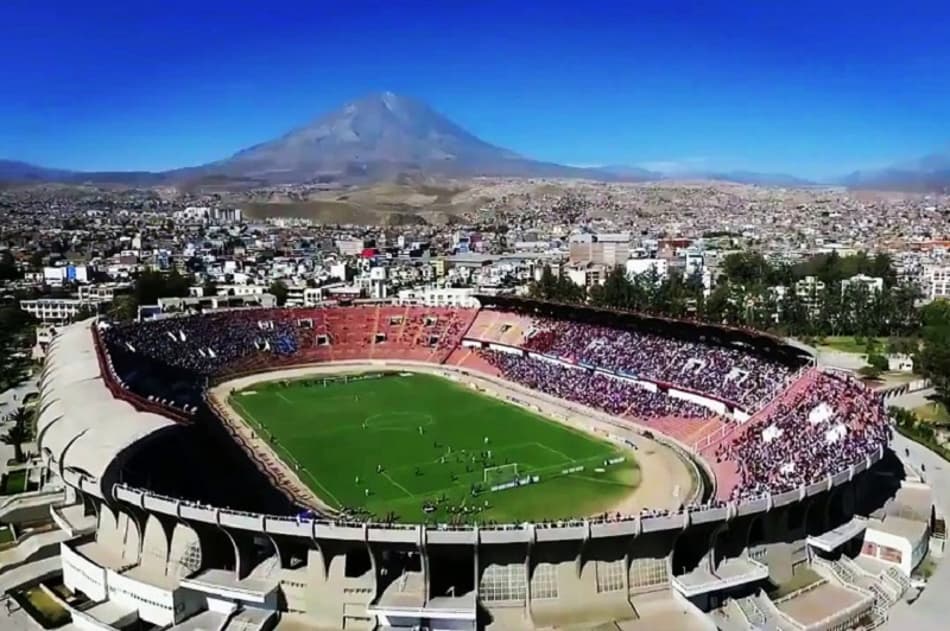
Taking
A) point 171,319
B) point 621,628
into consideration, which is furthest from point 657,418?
→ point 171,319

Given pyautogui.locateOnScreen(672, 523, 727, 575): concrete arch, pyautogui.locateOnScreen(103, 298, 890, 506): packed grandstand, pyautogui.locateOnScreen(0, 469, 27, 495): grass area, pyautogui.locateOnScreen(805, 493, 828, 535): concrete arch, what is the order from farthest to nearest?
pyautogui.locateOnScreen(0, 469, 27, 495): grass area < pyautogui.locateOnScreen(103, 298, 890, 506): packed grandstand < pyautogui.locateOnScreen(805, 493, 828, 535): concrete arch < pyautogui.locateOnScreen(672, 523, 727, 575): concrete arch

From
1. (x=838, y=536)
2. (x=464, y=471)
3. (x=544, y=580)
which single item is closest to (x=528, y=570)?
(x=544, y=580)

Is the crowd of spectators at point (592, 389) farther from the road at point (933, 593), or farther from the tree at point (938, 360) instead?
the tree at point (938, 360)

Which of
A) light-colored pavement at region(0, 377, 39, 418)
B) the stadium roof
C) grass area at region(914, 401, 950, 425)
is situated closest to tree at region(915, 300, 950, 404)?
grass area at region(914, 401, 950, 425)

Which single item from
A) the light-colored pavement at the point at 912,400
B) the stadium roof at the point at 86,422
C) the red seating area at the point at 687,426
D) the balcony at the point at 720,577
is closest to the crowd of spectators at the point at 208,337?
the stadium roof at the point at 86,422

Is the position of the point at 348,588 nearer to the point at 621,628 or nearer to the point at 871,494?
the point at 621,628

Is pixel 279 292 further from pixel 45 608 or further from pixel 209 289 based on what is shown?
pixel 45 608

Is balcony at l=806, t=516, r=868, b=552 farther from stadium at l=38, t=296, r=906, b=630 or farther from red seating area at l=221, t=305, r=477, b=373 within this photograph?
red seating area at l=221, t=305, r=477, b=373
